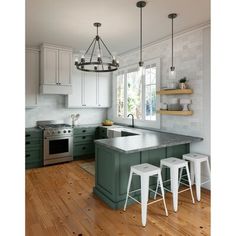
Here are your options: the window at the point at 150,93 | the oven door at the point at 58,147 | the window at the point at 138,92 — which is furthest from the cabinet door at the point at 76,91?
the window at the point at 150,93

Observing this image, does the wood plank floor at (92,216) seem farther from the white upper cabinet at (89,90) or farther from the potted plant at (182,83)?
the white upper cabinet at (89,90)

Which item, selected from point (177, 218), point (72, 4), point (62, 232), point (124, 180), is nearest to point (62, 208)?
point (62, 232)

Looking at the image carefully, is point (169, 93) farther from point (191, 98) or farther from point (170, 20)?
point (170, 20)

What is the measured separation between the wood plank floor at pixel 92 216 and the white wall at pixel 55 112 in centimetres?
206

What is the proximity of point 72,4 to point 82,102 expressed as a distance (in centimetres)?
295

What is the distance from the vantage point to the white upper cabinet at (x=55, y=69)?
15.5 feet

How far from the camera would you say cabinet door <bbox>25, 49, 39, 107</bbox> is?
4770 millimetres

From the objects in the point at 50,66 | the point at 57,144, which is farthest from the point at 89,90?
the point at 57,144

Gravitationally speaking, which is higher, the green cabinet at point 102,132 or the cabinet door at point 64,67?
the cabinet door at point 64,67

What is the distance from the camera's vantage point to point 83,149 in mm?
5242

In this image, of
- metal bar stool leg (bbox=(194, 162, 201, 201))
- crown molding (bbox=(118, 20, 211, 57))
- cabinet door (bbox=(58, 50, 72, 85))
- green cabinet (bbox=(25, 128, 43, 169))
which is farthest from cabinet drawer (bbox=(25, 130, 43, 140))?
metal bar stool leg (bbox=(194, 162, 201, 201))

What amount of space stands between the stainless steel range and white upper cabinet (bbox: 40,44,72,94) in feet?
2.93

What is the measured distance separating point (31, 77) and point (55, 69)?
58cm

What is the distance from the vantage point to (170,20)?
331 cm
